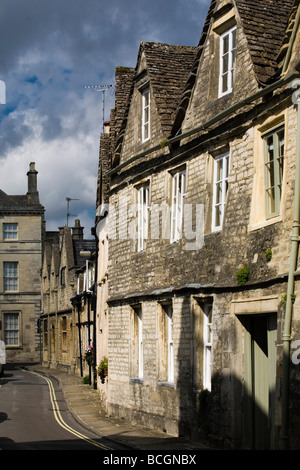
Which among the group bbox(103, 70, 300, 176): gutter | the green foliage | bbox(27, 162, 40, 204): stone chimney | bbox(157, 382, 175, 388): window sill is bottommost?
bbox(157, 382, 175, 388): window sill

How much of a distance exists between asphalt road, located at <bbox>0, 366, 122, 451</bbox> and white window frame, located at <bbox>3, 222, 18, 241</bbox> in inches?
1129

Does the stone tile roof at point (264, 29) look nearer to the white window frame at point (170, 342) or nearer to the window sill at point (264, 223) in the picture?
the window sill at point (264, 223)

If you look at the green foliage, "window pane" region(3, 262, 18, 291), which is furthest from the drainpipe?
"window pane" region(3, 262, 18, 291)

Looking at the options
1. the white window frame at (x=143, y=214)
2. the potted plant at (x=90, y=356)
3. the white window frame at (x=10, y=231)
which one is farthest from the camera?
the white window frame at (x=10, y=231)

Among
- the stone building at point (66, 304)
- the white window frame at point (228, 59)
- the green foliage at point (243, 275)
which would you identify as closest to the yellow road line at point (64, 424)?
the green foliage at point (243, 275)

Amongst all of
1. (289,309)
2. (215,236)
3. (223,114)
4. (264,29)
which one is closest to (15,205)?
(215,236)

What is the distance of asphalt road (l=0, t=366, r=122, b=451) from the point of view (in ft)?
49.0

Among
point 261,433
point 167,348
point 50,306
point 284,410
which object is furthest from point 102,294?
point 50,306

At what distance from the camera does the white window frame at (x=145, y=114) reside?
20281 millimetres

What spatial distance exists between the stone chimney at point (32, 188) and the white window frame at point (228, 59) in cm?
4584

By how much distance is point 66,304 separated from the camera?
4497 cm

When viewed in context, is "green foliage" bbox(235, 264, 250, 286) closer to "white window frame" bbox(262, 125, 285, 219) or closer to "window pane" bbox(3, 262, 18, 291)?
"white window frame" bbox(262, 125, 285, 219)

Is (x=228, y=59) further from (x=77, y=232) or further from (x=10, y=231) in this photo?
(x=10, y=231)
